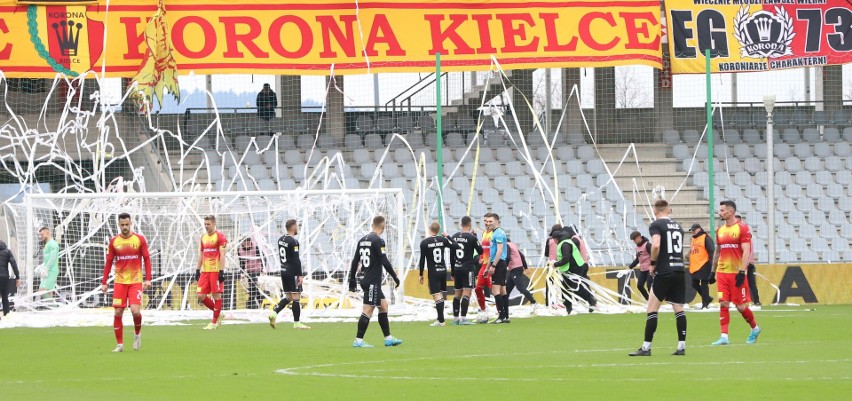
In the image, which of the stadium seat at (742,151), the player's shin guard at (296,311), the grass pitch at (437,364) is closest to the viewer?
the grass pitch at (437,364)

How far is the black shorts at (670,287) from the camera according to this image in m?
15.0

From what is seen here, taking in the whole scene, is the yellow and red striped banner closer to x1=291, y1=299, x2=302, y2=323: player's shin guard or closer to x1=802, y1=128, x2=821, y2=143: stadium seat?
x1=802, y1=128, x2=821, y2=143: stadium seat

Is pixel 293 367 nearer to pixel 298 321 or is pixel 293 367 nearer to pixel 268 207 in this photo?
pixel 298 321

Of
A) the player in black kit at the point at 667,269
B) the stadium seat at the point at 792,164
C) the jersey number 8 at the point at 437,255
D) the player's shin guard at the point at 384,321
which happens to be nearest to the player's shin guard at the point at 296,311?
the jersey number 8 at the point at 437,255

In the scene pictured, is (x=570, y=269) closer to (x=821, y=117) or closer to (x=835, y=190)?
(x=835, y=190)

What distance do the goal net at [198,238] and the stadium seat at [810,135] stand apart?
12.3 m

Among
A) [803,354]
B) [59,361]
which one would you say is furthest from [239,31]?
[803,354]

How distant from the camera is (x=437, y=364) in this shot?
14.5m

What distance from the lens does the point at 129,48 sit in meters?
29.8

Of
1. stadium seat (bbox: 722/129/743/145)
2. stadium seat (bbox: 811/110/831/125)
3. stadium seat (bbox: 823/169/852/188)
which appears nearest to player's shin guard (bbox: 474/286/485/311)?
stadium seat (bbox: 722/129/743/145)

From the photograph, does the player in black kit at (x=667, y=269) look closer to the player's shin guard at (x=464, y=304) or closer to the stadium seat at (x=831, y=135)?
the player's shin guard at (x=464, y=304)

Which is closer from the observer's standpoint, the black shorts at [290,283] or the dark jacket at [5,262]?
the black shorts at [290,283]

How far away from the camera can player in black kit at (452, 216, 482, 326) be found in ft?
73.4

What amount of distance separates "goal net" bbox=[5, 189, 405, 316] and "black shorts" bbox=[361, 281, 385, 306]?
855cm
